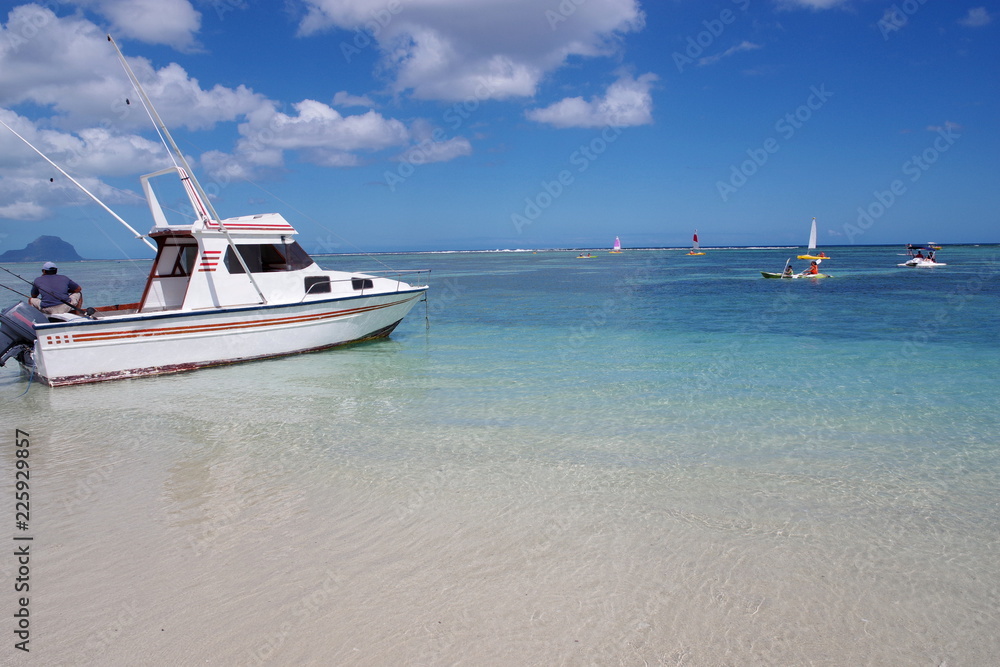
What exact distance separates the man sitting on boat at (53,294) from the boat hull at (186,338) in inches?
33.5

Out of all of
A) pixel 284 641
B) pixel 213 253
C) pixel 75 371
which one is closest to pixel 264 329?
pixel 213 253

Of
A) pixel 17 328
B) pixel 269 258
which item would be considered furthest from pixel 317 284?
pixel 17 328

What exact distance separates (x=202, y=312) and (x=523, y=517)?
9.77 metres

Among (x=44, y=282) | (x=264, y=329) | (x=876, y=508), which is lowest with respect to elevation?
(x=876, y=508)

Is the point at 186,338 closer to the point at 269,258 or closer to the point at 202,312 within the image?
the point at 202,312

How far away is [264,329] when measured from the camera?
13391 millimetres

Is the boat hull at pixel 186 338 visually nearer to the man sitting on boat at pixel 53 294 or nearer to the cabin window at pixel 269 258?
the man sitting on boat at pixel 53 294

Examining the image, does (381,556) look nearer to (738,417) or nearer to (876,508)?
(876,508)

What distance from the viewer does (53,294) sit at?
11586mm

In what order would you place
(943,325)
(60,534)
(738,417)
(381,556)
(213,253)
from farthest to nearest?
(943,325)
(213,253)
(738,417)
(60,534)
(381,556)

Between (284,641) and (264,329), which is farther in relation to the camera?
(264,329)

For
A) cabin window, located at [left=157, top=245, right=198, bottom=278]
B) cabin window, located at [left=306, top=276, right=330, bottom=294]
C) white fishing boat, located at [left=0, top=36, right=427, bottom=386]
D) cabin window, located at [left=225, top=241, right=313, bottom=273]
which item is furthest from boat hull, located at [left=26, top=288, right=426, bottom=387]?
cabin window, located at [left=157, top=245, right=198, bottom=278]

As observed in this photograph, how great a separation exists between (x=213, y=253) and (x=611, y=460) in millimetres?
10118

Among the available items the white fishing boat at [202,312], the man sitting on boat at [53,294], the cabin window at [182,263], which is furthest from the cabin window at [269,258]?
the man sitting on boat at [53,294]
